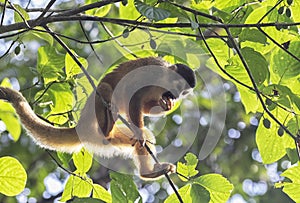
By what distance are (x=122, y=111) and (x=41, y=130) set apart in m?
0.47

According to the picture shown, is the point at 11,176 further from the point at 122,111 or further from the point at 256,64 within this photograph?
the point at 256,64

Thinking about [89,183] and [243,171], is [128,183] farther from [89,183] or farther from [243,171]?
[243,171]

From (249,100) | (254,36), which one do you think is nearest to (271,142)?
(249,100)

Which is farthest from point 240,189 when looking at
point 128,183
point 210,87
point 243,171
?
point 128,183

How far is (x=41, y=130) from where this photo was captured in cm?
257

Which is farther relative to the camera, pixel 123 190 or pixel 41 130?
pixel 41 130

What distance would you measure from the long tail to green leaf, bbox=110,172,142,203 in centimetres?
56

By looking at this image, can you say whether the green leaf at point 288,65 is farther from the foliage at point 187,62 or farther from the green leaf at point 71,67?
the green leaf at point 71,67

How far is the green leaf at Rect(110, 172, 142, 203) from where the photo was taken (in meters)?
2.08

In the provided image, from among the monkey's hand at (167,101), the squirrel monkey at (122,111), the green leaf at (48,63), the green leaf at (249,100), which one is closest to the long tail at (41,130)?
the squirrel monkey at (122,111)

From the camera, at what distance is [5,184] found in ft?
7.25

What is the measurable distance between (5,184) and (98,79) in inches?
36.1

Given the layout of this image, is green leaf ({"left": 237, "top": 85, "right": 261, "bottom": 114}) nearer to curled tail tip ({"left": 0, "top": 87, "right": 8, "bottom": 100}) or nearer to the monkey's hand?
the monkey's hand

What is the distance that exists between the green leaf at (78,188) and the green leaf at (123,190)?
→ 34 cm
